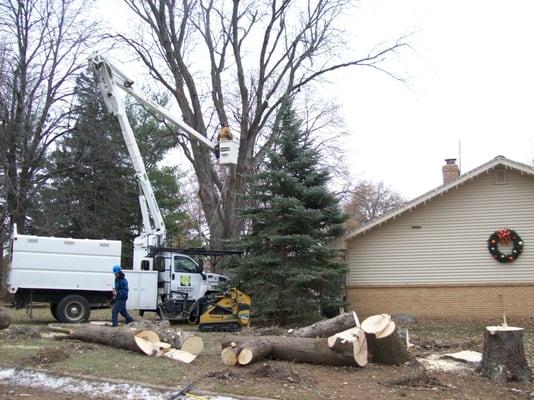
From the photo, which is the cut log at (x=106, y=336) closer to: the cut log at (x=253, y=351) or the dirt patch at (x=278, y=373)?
the cut log at (x=253, y=351)

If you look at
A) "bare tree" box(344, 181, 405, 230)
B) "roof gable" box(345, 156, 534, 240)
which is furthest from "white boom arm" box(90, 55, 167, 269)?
"bare tree" box(344, 181, 405, 230)

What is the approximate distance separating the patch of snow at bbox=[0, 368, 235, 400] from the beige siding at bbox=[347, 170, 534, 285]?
1396cm

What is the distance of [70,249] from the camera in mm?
17344

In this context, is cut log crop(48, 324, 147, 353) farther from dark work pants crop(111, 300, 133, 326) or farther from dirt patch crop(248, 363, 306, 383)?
dirt patch crop(248, 363, 306, 383)

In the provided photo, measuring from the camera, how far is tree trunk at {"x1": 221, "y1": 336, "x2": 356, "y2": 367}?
9.38 metres

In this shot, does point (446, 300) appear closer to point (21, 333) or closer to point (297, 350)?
point (297, 350)

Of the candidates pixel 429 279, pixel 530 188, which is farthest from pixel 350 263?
pixel 530 188

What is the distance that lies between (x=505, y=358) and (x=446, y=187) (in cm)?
Answer: 1135

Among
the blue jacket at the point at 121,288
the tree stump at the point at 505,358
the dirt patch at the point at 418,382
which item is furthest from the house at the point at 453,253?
the dirt patch at the point at 418,382

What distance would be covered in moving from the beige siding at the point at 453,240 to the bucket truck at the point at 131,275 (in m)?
5.06

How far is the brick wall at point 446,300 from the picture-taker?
19.6 m

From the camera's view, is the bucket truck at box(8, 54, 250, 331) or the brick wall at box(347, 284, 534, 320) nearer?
the bucket truck at box(8, 54, 250, 331)

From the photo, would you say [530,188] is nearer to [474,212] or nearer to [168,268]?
[474,212]

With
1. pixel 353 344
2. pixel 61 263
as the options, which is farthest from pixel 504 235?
pixel 61 263
